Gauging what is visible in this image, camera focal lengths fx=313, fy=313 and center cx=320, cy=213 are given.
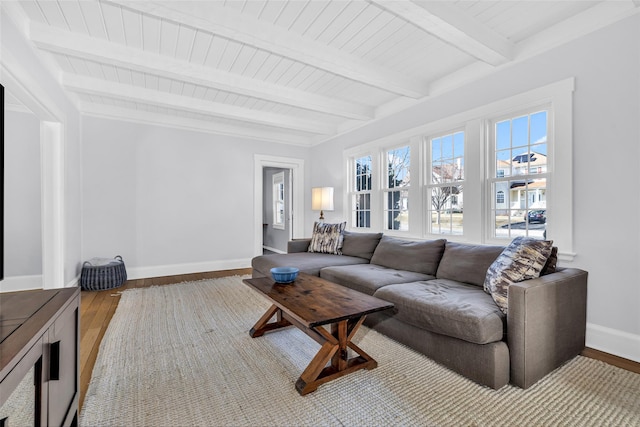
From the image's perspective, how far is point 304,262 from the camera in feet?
11.8

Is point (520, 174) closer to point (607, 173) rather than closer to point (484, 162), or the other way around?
point (484, 162)

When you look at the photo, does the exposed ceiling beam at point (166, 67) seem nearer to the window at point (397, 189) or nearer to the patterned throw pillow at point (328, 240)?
the window at point (397, 189)

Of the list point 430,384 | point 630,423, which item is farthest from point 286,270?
point 630,423

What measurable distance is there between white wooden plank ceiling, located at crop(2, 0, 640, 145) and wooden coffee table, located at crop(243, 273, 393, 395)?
1912mm

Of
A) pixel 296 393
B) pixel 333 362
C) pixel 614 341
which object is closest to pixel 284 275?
pixel 333 362

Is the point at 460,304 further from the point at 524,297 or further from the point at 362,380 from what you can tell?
the point at 362,380

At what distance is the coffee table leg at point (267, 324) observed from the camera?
2.51m

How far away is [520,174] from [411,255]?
125 centimetres

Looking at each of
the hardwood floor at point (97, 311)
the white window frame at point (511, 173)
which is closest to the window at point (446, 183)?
the white window frame at point (511, 173)

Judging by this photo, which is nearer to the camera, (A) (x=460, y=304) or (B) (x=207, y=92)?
(A) (x=460, y=304)

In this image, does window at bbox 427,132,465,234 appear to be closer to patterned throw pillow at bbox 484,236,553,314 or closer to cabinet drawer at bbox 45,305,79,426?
patterned throw pillow at bbox 484,236,553,314

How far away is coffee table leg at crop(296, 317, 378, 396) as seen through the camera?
1.80 metres

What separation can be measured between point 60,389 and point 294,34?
2.68 metres

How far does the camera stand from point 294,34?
258 cm
